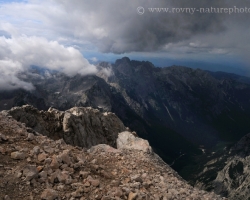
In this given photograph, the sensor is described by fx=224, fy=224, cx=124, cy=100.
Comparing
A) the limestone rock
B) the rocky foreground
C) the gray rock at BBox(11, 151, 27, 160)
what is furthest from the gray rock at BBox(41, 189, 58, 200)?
the limestone rock

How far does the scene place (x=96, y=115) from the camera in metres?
96.2

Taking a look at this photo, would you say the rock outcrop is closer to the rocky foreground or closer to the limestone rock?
the limestone rock

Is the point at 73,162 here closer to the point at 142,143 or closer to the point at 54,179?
the point at 54,179

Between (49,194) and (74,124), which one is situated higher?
(49,194)

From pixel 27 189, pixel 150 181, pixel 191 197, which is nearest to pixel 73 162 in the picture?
pixel 27 189

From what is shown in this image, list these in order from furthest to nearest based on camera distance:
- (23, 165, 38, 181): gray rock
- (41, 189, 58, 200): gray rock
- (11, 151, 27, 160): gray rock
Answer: (11, 151, 27, 160): gray rock
(23, 165, 38, 181): gray rock
(41, 189, 58, 200): gray rock

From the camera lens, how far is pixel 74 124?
84625 mm

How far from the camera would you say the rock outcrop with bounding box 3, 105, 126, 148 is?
234ft

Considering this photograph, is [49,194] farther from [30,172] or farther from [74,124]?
[74,124]

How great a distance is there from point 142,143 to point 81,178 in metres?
23.1

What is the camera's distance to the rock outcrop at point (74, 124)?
71375mm

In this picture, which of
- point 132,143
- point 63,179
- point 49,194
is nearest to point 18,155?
point 63,179

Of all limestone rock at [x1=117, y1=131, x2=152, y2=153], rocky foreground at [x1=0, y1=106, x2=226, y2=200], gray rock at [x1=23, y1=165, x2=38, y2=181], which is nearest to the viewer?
rocky foreground at [x1=0, y1=106, x2=226, y2=200]

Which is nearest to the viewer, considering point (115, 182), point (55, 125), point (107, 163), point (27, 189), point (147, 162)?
point (27, 189)
